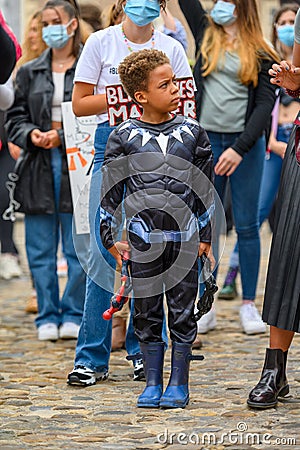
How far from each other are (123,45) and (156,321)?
4.54 ft

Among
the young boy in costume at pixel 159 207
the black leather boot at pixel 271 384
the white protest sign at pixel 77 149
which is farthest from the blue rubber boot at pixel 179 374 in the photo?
the white protest sign at pixel 77 149

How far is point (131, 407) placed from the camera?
495 cm

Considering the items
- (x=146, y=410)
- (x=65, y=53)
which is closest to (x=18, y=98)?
A: (x=65, y=53)

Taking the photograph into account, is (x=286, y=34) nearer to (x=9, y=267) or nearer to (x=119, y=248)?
(x=119, y=248)

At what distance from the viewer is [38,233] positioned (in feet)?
23.3

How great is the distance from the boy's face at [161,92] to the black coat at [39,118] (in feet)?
6.61

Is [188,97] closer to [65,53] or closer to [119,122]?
[119,122]

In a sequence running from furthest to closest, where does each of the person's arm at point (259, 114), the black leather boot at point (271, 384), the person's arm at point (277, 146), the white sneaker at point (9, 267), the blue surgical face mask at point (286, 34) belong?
the white sneaker at point (9, 267), the person's arm at point (277, 146), the blue surgical face mask at point (286, 34), the person's arm at point (259, 114), the black leather boot at point (271, 384)

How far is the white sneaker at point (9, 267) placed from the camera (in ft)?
33.4

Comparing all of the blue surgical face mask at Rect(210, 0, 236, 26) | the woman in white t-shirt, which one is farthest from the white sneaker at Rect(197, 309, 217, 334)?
the blue surgical face mask at Rect(210, 0, 236, 26)

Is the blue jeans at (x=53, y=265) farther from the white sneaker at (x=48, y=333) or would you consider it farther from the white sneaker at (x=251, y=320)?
the white sneaker at (x=251, y=320)

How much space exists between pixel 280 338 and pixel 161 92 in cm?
121

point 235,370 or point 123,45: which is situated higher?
point 123,45

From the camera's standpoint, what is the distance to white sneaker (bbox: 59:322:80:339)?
270 inches
